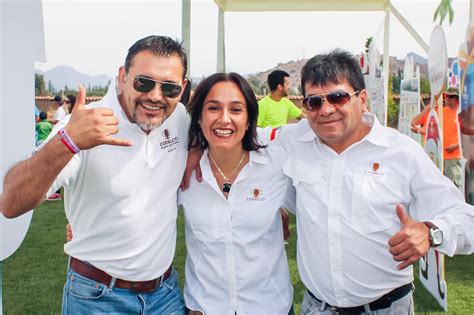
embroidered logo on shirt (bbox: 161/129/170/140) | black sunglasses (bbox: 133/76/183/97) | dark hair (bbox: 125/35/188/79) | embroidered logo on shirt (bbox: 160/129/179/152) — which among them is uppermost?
dark hair (bbox: 125/35/188/79)

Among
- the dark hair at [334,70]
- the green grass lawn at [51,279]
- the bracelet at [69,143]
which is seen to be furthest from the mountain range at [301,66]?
the green grass lawn at [51,279]

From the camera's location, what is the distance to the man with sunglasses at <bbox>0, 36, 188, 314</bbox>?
2076 millimetres

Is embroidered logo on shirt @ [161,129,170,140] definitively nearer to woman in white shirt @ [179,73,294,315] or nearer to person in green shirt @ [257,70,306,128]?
woman in white shirt @ [179,73,294,315]

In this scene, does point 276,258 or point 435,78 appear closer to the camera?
point 276,258

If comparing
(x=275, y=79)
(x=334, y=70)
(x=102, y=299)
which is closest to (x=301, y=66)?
(x=334, y=70)

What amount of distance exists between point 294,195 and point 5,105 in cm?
170

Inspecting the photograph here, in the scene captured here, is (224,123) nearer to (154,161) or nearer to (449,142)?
(154,161)

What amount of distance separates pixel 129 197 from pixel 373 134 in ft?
3.88

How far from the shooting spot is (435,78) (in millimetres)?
4332

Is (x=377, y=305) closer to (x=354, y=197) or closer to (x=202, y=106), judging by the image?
(x=354, y=197)

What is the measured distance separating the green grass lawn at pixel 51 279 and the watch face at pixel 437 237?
8.43 ft

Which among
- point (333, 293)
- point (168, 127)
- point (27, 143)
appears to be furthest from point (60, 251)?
point (333, 293)

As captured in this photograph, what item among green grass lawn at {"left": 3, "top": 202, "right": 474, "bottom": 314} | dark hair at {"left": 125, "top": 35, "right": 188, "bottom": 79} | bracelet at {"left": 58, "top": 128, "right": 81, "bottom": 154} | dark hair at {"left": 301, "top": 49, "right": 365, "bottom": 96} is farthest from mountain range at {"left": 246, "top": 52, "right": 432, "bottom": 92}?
green grass lawn at {"left": 3, "top": 202, "right": 474, "bottom": 314}

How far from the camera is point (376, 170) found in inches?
83.9
